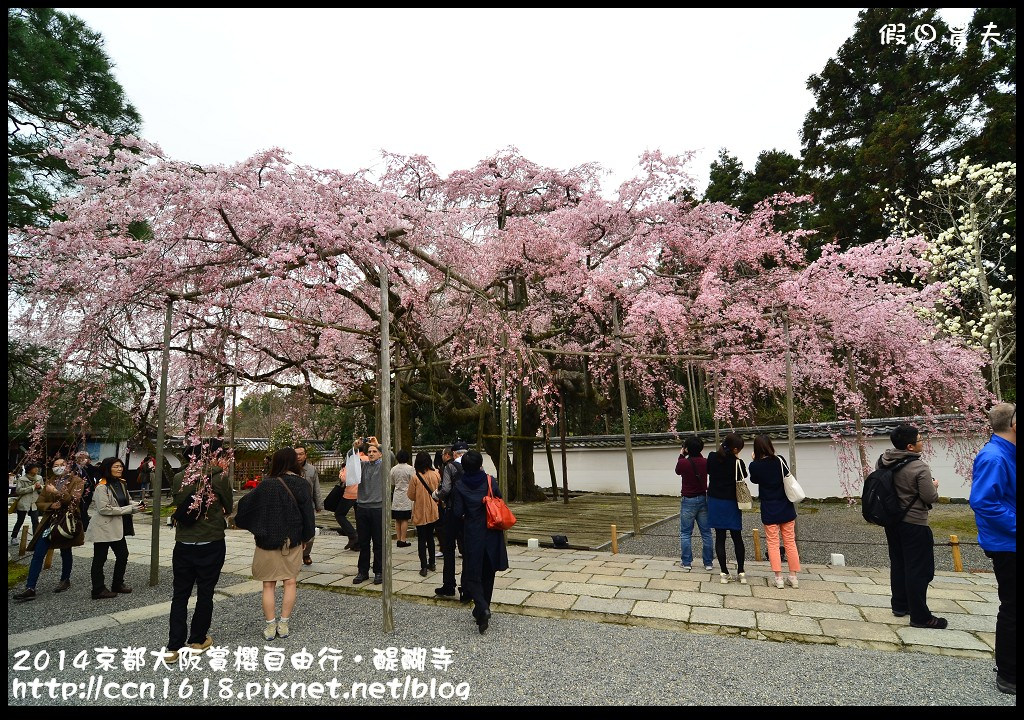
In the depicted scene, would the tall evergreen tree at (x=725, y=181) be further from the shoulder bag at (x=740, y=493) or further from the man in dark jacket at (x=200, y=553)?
the man in dark jacket at (x=200, y=553)

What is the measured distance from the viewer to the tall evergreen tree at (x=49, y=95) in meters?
7.50

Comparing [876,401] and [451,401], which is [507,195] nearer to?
[451,401]

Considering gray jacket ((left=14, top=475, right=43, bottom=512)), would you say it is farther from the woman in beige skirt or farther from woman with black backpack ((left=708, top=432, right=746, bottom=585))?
woman with black backpack ((left=708, top=432, right=746, bottom=585))

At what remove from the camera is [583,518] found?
12734 mm

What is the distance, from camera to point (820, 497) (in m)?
15.0

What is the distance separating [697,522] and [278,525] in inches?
209

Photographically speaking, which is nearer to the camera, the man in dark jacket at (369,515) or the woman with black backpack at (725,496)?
the woman with black backpack at (725,496)

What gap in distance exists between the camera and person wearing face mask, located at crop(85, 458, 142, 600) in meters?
6.39

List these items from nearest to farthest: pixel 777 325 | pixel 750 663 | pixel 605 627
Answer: pixel 750 663, pixel 605 627, pixel 777 325

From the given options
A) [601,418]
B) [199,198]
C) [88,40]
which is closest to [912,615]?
[199,198]

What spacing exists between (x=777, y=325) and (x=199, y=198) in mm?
10914

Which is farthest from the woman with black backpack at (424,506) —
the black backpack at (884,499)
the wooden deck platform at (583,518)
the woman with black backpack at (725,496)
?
the black backpack at (884,499)

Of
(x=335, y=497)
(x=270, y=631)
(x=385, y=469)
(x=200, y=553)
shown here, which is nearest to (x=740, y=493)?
(x=385, y=469)

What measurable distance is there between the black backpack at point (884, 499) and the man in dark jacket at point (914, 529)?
0.08 ft
